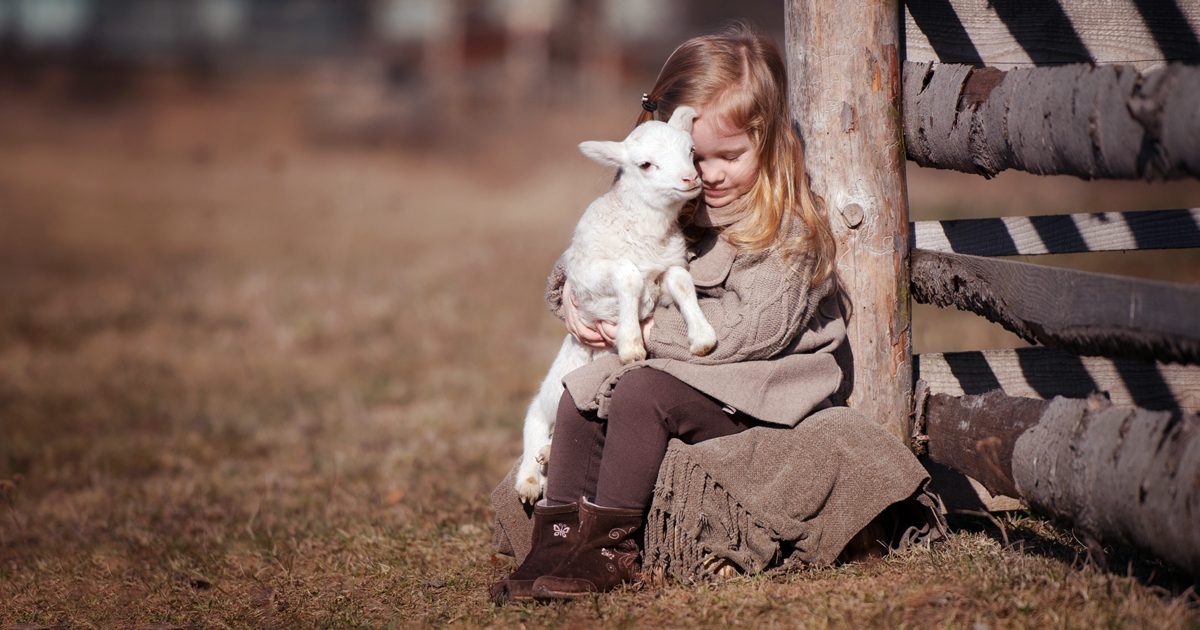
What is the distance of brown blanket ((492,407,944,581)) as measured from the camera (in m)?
2.65

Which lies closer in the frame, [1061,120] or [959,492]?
[1061,120]

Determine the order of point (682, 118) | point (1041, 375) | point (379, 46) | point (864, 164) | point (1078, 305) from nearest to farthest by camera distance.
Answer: point (1078, 305), point (864, 164), point (682, 118), point (1041, 375), point (379, 46)

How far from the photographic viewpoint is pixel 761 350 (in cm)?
272

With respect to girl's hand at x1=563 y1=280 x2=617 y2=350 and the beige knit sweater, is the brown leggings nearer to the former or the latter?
the beige knit sweater

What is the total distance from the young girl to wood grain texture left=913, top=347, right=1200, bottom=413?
50cm

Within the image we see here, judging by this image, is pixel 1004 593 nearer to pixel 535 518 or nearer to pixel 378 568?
pixel 535 518

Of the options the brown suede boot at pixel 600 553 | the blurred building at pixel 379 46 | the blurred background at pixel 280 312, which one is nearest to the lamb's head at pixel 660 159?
the blurred background at pixel 280 312

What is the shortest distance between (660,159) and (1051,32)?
134cm

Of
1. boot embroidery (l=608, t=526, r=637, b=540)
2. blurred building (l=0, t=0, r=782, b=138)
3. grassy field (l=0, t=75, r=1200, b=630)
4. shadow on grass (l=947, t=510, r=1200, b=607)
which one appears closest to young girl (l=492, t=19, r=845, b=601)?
boot embroidery (l=608, t=526, r=637, b=540)

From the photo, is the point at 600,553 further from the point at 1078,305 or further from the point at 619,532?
the point at 1078,305

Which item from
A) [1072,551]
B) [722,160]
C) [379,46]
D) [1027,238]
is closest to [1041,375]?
[1027,238]

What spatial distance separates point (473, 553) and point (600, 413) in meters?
1.02

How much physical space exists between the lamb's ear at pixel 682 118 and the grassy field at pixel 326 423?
1.56 ft

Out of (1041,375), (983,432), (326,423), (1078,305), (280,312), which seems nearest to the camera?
(1078,305)
